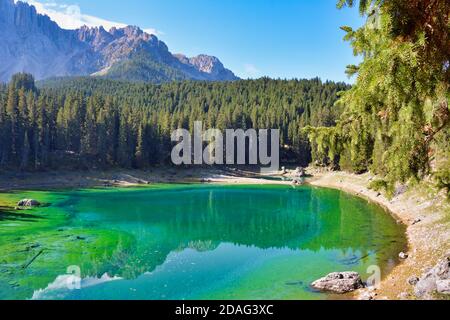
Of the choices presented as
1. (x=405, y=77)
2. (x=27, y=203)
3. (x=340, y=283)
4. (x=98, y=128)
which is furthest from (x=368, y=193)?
(x=98, y=128)

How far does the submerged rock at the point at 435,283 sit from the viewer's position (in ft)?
53.3

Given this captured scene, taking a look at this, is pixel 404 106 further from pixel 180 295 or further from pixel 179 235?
pixel 179 235

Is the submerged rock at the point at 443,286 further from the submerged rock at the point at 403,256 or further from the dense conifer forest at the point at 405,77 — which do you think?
the submerged rock at the point at 403,256

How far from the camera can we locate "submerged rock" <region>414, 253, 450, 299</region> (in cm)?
1623

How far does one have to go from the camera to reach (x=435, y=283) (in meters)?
16.8

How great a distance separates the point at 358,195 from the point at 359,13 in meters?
56.3

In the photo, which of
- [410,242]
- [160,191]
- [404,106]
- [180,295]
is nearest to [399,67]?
[404,106]

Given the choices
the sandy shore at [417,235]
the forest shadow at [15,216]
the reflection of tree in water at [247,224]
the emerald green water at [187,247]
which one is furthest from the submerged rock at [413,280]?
the forest shadow at [15,216]

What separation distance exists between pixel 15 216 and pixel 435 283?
38568 millimetres

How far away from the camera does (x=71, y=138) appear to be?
308ft

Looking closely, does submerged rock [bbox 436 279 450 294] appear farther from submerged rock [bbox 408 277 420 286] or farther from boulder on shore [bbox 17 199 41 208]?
boulder on shore [bbox 17 199 41 208]

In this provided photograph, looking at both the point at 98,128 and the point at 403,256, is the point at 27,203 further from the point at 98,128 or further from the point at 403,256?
the point at 98,128

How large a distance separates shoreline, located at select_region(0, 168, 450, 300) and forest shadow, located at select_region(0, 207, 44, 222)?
78.0 feet

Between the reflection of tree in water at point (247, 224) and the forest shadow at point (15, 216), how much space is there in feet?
26.2
